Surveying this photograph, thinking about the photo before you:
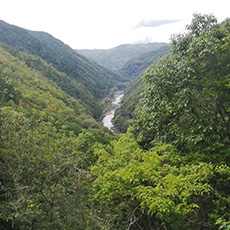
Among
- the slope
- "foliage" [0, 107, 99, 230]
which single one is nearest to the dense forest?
"foliage" [0, 107, 99, 230]

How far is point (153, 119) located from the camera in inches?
434

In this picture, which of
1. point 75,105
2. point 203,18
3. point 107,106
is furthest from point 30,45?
point 203,18

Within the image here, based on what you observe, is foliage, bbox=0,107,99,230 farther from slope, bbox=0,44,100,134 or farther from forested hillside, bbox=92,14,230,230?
slope, bbox=0,44,100,134

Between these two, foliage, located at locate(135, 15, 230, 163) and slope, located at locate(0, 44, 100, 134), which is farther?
slope, located at locate(0, 44, 100, 134)

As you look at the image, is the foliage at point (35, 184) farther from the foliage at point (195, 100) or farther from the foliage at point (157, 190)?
Result: the foliage at point (195, 100)

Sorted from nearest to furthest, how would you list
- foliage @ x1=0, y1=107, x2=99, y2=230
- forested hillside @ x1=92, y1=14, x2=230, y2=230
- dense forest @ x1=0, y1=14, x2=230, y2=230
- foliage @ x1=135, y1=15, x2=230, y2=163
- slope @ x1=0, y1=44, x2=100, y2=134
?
dense forest @ x1=0, y1=14, x2=230, y2=230 → foliage @ x1=0, y1=107, x2=99, y2=230 → forested hillside @ x1=92, y1=14, x2=230, y2=230 → foliage @ x1=135, y1=15, x2=230, y2=163 → slope @ x1=0, y1=44, x2=100, y2=134

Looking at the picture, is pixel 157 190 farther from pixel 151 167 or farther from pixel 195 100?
pixel 195 100

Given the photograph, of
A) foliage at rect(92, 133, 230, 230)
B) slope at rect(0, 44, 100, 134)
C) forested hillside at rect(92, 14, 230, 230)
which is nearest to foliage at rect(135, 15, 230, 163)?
forested hillside at rect(92, 14, 230, 230)

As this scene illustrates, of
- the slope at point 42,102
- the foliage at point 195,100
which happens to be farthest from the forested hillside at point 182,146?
the slope at point 42,102

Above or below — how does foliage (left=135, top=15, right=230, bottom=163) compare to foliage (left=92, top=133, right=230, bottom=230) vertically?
above

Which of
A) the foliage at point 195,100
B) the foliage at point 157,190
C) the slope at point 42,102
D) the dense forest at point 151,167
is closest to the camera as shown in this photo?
the foliage at point 157,190

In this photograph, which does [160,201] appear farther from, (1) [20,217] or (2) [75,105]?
(2) [75,105]

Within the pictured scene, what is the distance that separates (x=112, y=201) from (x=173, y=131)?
4311 mm

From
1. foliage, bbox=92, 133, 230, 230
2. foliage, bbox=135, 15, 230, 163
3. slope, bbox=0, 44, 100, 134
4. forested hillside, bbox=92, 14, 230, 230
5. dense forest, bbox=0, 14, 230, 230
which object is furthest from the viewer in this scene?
slope, bbox=0, 44, 100, 134
